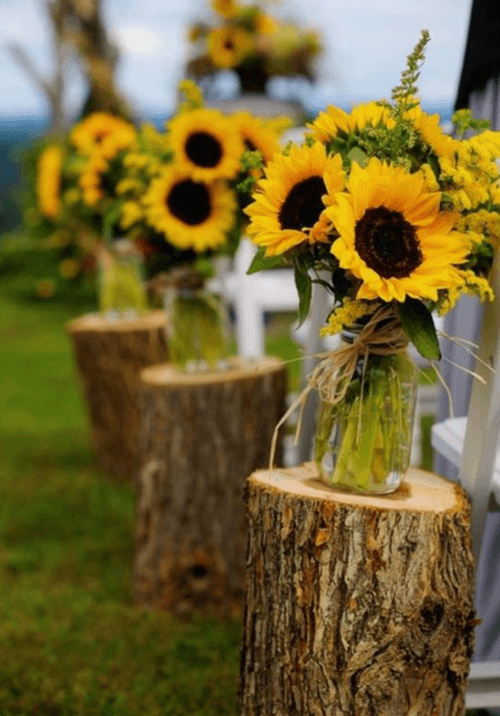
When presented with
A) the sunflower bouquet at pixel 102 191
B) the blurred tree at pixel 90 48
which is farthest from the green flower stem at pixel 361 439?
the blurred tree at pixel 90 48

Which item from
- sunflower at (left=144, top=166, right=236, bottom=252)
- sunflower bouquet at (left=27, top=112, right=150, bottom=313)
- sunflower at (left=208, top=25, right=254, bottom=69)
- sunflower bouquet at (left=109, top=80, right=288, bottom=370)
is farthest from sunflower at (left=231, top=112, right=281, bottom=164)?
sunflower at (left=208, top=25, right=254, bottom=69)

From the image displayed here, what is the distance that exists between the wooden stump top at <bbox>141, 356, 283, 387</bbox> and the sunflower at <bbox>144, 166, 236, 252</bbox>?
1.07 feet

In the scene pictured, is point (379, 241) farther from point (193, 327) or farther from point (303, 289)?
point (193, 327)

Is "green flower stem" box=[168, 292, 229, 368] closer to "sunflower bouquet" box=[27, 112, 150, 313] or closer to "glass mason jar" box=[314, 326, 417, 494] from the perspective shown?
"sunflower bouquet" box=[27, 112, 150, 313]

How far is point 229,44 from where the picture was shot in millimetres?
4930

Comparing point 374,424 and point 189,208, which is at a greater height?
point 189,208

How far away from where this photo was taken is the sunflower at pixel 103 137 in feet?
9.87

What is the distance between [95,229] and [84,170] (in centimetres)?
52

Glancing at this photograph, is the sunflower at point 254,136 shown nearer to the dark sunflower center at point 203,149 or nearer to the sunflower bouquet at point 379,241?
the dark sunflower center at point 203,149

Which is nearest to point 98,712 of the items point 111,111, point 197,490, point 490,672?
point 197,490

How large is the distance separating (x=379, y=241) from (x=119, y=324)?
8.17 feet

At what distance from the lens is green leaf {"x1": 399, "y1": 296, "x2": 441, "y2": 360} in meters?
1.35

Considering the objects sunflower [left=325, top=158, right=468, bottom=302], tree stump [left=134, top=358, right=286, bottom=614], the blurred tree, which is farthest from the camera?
the blurred tree

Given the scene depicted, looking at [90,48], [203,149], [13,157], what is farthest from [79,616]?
[90,48]
